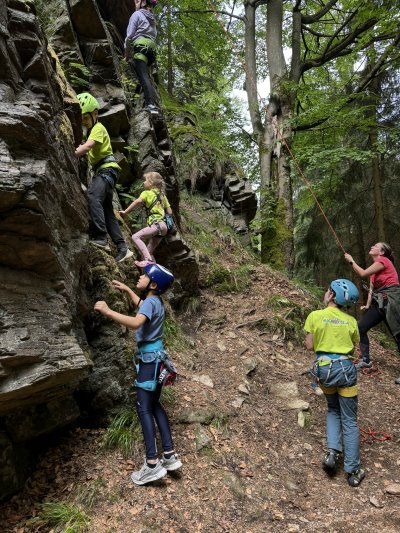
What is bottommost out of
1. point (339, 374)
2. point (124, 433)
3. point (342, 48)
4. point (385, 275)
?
point (124, 433)

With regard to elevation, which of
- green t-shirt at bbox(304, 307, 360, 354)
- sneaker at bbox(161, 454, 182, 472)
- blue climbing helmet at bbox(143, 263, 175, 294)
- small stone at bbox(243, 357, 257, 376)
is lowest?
small stone at bbox(243, 357, 257, 376)

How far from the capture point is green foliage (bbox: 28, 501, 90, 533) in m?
3.11

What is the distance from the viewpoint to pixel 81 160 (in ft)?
17.1

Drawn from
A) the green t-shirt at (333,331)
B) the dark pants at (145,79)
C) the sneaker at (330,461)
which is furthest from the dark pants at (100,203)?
the dark pants at (145,79)

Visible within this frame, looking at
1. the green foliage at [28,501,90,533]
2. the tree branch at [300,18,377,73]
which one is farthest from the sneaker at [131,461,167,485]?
the tree branch at [300,18,377,73]

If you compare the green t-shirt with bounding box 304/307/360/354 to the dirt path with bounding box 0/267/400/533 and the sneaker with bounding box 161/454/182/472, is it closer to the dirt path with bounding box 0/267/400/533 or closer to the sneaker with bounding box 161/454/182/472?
the dirt path with bounding box 0/267/400/533

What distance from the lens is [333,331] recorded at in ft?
15.0

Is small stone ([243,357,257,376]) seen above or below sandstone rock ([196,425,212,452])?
above

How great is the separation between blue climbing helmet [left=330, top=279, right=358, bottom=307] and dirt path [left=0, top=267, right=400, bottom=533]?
74.8 inches

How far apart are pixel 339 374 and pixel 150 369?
2270 millimetres


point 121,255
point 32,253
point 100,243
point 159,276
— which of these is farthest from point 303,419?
point 32,253

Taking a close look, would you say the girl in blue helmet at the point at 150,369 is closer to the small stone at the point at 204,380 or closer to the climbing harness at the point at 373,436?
the small stone at the point at 204,380

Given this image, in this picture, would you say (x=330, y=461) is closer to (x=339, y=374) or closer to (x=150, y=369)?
(x=339, y=374)

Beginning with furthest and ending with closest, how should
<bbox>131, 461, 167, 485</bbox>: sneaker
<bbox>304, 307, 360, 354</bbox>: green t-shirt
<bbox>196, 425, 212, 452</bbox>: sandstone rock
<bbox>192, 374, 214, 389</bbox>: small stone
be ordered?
<bbox>192, 374, 214, 389</bbox>: small stone
<bbox>304, 307, 360, 354</bbox>: green t-shirt
<bbox>196, 425, 212, 452</bbox>: sandstone rock
<bbox>131, 461, 167, 485</bbox>: sneaker
